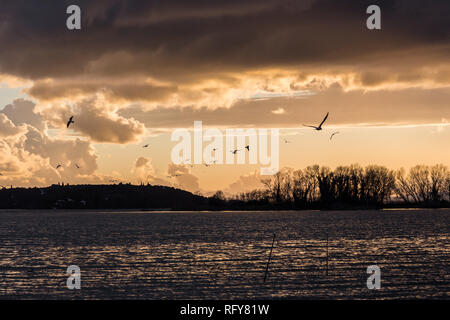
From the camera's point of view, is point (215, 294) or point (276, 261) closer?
A: point (215, 294)

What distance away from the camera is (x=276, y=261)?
205ft

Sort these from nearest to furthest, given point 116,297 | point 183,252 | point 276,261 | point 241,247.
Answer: point 116,297 → point 276,261 → point 183,252 → point 241,247

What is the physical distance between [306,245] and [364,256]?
17247mm

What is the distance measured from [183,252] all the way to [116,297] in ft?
111
